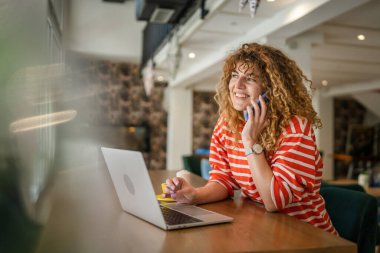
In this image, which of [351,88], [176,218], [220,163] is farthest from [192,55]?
[351,88]

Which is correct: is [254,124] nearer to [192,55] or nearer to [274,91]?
[274,91]

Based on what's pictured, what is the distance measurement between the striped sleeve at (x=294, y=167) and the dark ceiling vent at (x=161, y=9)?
8.68ft

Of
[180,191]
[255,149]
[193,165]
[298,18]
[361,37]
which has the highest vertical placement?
[361,37]

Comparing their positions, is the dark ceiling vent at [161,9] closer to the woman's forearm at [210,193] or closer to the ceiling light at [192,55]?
the ceiling light at [192,55]

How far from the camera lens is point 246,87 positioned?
1355mm

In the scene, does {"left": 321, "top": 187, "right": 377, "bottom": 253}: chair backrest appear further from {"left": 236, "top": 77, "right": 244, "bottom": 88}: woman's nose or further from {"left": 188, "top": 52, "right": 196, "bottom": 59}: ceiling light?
{"left": 188, "top": 52, "right": 196, "bottom": 59}: ceiling light

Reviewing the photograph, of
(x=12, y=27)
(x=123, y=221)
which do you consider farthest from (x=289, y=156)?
(x=12, y=27)

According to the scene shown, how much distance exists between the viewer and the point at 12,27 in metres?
0.53

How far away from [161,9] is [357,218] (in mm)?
2934

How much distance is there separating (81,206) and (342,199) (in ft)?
3.07

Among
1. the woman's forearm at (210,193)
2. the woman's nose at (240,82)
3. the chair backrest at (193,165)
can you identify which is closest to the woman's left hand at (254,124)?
the woman's nose at (240,82)

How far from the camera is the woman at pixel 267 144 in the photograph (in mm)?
1133

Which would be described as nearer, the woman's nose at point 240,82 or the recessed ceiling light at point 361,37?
the woman's nose at point 240,82

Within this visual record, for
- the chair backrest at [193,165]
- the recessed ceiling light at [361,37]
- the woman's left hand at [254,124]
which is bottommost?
the chair backrest at [193,165]
